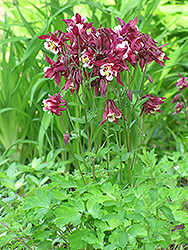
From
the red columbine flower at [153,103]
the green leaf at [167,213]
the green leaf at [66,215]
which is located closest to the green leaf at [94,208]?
the green leaf at [66,215]

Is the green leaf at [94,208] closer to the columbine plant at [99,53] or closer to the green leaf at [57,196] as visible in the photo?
the green leaf at [57,196]

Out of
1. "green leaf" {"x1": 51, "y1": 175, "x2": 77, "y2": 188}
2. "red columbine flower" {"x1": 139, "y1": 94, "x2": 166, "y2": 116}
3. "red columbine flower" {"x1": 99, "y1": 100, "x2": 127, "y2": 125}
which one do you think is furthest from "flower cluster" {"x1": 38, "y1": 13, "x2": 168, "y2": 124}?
"green leaf" {"x1": 51, "y1": 175, "x2": 77, "y2": 188}

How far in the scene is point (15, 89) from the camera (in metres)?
1.55

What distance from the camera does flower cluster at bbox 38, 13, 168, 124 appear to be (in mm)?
774

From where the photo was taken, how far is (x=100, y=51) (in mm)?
805

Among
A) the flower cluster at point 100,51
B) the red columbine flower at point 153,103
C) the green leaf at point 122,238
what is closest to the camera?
the green leaf at point 122,238

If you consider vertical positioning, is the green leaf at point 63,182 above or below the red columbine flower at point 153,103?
below

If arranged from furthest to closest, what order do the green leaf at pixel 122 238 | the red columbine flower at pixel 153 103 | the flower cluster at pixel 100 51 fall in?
the red columbine flower at pixel 153 103
the flower cluster at pixel 100 51
the green leaf at pixel 122 238

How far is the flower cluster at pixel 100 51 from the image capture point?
774 millimetres

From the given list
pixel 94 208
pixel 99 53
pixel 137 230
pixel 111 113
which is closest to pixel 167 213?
pixel 137 230

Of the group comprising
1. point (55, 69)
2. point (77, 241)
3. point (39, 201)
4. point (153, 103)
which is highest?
point (55, 69)

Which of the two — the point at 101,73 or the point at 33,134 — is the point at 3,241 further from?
the point at 33,134

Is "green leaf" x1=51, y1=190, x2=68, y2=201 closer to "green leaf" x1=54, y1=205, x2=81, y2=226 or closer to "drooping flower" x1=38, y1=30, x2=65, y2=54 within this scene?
"green leaf" x1=54, y1=205, x2=81, y2=226

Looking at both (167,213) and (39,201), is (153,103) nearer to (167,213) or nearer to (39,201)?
(167,213)
